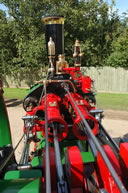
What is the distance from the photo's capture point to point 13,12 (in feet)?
42.1

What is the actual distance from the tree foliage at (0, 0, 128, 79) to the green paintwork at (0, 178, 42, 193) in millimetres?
11731

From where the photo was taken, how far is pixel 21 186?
0.94m

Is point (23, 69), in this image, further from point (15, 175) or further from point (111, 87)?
point (15, 175)

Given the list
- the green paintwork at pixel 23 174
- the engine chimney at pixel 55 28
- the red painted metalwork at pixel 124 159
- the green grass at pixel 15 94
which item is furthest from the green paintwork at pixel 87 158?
the green grass at pixel 15 94

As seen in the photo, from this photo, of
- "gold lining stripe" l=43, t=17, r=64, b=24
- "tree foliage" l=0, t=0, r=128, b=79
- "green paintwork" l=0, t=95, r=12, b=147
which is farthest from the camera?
"tree foliage" l=0, t=0, r=128, b=79

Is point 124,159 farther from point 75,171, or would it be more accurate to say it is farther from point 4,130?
point 4,130

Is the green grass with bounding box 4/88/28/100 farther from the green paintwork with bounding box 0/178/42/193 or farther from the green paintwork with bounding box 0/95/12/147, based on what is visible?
the green paintwork with bounding box 0/178/42/193

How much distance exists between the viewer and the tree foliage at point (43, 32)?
12.4 meters

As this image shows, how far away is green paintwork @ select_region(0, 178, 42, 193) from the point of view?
91 cm

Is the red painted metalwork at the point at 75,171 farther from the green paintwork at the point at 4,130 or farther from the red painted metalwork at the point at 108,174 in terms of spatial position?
the green paintwork at the point at 4,130

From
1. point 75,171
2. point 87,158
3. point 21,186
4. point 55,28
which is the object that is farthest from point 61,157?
point 55,28

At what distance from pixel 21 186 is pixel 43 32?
1335cm

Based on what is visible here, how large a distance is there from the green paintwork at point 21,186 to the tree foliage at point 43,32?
462 inches

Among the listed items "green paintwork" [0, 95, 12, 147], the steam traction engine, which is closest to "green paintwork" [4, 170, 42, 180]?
the steam traction engine
